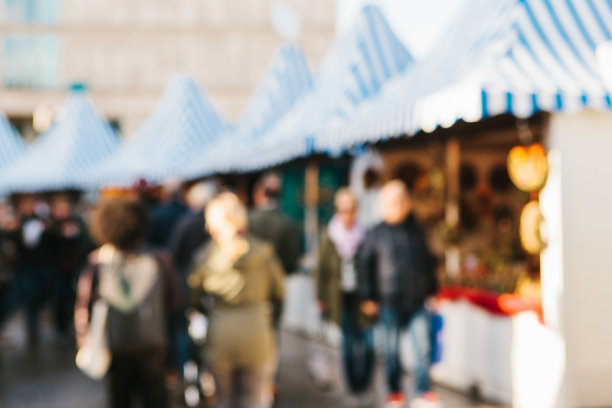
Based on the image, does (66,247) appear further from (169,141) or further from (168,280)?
(168,280)

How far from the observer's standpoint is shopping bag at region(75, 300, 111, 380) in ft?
14.2

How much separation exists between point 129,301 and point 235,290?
0.62 m

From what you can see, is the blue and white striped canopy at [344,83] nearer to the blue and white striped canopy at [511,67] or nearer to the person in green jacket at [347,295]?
the blue and white striped canopy at [511,67]

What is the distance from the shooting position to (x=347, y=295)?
6809mm

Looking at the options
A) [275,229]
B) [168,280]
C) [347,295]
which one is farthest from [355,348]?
[168,280]

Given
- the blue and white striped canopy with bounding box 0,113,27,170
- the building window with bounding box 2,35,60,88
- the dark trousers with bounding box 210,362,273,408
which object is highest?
the building window with bounding box 2,35,60,88

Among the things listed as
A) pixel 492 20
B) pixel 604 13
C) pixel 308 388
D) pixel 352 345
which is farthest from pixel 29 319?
pixel 604 13

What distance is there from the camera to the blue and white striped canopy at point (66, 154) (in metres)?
15.9

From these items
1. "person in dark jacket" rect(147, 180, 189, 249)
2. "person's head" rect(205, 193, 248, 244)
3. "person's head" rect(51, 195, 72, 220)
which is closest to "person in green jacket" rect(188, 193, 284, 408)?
"person's head" rect(205, 193, 248, 244)

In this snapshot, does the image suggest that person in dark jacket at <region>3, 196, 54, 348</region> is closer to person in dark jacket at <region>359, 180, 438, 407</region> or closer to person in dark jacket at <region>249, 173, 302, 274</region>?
person in dark jacket at <region>249, 173, 302, 274</region>

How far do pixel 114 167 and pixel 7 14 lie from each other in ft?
79.2

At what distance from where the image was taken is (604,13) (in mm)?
6613

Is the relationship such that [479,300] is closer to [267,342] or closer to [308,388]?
[308,388]

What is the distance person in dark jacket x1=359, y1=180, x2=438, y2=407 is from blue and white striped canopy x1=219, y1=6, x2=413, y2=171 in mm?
2982
